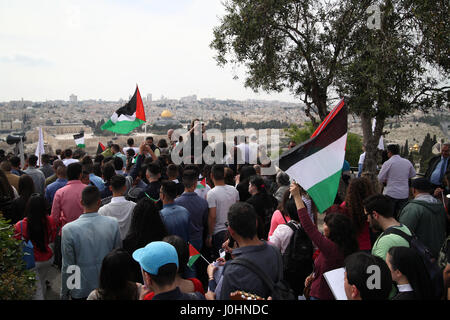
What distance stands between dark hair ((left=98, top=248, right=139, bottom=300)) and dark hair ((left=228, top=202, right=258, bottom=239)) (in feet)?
3.08

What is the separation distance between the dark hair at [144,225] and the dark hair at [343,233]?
1999 millimetres

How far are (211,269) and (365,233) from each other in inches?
78.0

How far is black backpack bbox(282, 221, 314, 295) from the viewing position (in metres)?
3.95

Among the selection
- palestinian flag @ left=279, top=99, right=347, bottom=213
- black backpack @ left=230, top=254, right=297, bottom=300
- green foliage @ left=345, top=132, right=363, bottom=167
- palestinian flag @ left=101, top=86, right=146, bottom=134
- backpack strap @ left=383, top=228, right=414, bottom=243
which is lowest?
green foliage @ left=345, top=132, right=363, bottom=167

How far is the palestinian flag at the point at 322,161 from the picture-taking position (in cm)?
400

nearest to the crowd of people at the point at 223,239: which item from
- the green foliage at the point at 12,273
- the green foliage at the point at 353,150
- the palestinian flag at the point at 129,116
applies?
the green foliage at the point at 12,273

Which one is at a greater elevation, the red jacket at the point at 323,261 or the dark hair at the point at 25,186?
the dark hair at the point at 25,186

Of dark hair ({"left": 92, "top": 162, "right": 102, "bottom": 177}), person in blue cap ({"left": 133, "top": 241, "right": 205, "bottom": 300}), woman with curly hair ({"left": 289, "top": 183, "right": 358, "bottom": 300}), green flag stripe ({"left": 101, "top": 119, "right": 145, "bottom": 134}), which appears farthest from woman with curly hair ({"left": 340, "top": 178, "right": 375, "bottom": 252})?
green flag stripe ({"left": 101, "top": 119, "right": 145, "bottom": 134})

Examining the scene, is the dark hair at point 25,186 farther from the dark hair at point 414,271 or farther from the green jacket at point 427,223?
the green jacket at point 427,223

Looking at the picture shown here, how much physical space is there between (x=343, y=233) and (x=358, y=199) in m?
1.03

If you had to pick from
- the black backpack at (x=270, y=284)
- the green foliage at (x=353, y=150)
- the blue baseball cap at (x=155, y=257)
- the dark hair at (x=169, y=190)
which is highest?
the dark hair at (x=169, y=190)

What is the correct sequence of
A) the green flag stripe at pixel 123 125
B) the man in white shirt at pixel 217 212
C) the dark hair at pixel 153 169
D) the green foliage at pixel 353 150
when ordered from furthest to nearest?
1. the green foliage at pixel 353 150
2. the green flag stripe at pixel 123 125
3. the dark hair at pixel 153 169
4. the man in white shirt at pixel 217 212

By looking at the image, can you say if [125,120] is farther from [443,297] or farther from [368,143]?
[443,297]

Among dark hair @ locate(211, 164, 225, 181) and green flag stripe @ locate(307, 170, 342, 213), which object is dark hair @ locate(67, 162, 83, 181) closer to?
dark hair @ locate(211, 164, 225, 181)
